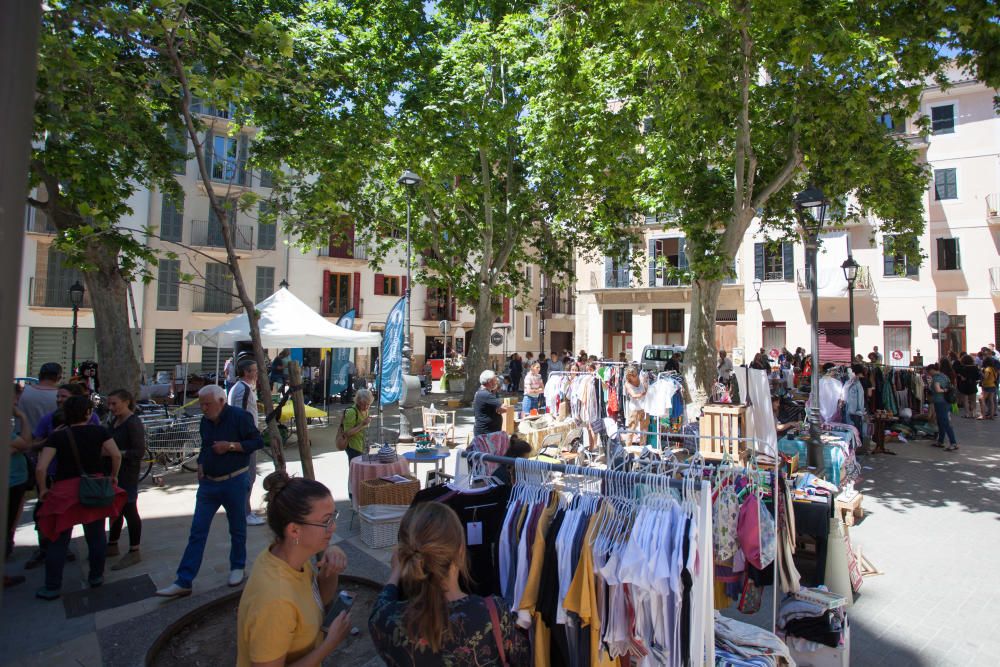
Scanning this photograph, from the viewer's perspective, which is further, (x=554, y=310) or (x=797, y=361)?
A: (x=554, y=310)

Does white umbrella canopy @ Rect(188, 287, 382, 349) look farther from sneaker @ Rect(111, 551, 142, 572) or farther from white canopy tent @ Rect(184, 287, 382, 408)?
sneaker @ Rect(111, 551, 142, 572)

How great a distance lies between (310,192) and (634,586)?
1294 centimetres

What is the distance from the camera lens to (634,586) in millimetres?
2783

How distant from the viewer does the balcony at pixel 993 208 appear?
22.7m

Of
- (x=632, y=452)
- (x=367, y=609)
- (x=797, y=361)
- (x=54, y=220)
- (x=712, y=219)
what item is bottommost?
(x=367, y=609)

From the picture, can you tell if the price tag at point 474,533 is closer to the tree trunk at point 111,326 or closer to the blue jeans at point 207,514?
the blue jeans at point 207,514

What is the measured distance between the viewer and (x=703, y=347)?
13.0m

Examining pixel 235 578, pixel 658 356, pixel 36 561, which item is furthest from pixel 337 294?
pixel 235 578

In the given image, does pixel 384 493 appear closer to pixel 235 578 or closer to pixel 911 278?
pixel 235 578

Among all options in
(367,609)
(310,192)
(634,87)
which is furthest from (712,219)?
(367,609)

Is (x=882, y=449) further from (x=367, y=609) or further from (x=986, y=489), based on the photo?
(x=367, y=609)

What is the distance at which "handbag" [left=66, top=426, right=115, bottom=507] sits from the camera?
14.9 feet

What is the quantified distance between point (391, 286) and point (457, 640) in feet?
94.1

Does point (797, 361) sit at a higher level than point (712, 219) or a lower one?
lower
